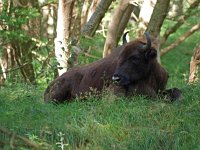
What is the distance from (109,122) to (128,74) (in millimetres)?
2244

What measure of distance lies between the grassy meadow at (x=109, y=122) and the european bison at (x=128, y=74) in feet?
1.78

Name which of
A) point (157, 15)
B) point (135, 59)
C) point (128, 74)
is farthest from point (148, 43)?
point (157, 15)

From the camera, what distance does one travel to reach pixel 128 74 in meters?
10.3

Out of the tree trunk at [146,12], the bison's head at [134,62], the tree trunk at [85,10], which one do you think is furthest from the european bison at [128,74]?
the tree trunk at [85,10]

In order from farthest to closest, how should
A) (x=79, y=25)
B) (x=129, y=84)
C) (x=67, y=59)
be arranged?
(x=79, y=25), (x=67, y=59), (x=129, y=84)

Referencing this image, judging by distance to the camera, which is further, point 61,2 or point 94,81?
point 61,2

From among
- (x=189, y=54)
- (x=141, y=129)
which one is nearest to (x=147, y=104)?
(x=141, y=129)

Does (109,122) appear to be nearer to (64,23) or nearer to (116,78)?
(116,78)

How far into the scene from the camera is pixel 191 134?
25.7 feet

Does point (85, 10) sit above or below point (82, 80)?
above

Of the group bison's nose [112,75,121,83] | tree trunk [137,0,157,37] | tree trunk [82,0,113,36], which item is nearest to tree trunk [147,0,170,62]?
tree trunk [82,0,113,36]

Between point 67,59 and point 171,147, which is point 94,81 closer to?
point 67,59

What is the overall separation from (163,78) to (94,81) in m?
1.19

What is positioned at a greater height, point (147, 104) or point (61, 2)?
point (61, 2)
